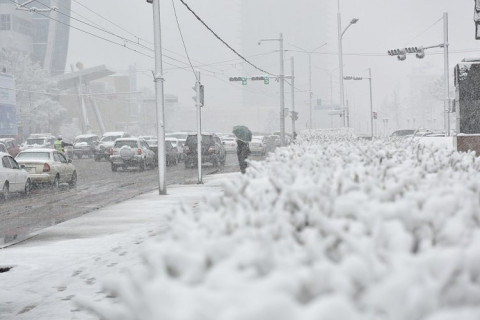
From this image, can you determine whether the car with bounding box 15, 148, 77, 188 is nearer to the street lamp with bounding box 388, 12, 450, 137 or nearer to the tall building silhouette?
the street lamp with bounding box 388, 12, 450, 137

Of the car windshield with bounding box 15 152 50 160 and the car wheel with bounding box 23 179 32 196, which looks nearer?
the car wheel with bounding box 23 179 32 196

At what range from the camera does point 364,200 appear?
319 centimetres

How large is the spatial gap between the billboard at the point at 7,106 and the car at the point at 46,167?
719 inches

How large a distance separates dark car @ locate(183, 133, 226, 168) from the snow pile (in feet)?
101

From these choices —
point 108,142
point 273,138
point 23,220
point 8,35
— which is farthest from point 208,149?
point 8,35

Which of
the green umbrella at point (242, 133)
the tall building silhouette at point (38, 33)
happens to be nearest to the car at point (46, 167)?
the green umbrella at point (242, 133)

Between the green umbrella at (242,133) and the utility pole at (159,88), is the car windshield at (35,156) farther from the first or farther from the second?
the green umbrella at (242,133)

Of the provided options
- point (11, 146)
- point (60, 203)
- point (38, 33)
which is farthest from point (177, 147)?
point (38, 33)

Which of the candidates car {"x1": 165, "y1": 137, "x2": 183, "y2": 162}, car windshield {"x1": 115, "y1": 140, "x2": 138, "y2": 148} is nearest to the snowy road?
car windshield {"x1": 115, "y1": 140, "x2": 138, "y2": 148}

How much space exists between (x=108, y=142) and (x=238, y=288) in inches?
1727

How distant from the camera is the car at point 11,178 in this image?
19516mm

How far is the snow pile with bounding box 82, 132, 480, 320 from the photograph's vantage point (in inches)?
76.5

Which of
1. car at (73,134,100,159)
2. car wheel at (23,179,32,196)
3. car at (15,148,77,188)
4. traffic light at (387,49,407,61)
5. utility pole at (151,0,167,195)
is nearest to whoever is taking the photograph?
utility pole at (151,0,167,195)

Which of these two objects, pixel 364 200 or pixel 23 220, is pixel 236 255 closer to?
pixel 364 200
